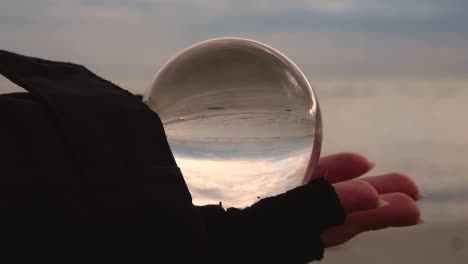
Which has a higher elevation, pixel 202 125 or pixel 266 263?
pixel 202 125

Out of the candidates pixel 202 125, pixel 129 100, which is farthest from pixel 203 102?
pixel 129 100

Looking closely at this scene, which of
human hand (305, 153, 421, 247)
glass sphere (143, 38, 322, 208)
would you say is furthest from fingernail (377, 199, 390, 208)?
glass sphere (143, 38, 322, 208)

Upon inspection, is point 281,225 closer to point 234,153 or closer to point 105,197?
point 234,153

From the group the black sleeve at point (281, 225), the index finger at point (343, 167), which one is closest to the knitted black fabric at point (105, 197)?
the black sleeve at point (281, 225)

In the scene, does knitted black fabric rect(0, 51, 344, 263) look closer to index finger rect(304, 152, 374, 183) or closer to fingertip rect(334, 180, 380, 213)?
fingertip rect(334, 180, 380, 213)

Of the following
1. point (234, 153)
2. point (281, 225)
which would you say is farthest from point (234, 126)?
→ point (281, 225)

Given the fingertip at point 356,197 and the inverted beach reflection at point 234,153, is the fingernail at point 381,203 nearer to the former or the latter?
the fingertip at point 356,197

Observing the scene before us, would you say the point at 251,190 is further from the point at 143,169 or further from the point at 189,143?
the point at 143,169
